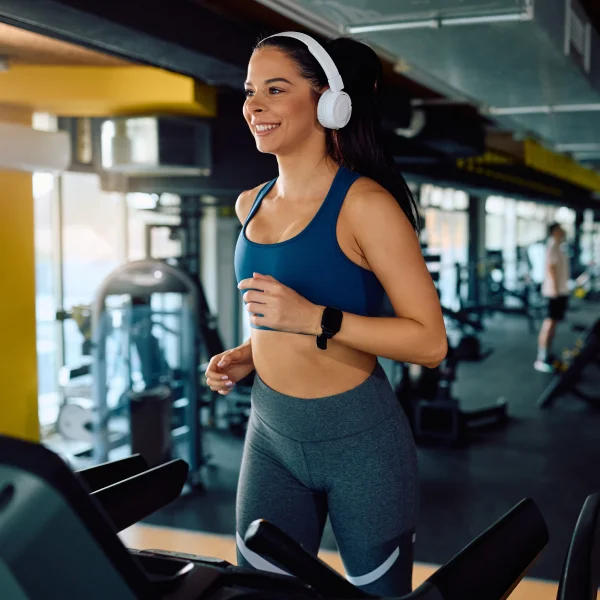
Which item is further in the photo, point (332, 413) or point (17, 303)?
point (17, 303)

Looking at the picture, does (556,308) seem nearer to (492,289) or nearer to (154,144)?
(154,144)

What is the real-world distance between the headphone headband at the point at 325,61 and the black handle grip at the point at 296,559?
0.75 meters

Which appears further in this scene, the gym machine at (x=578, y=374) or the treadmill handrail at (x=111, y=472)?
the gym machine at (x=578, y=374)

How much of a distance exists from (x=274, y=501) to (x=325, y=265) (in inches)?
17.0

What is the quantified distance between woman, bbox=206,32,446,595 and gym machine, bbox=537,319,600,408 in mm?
4798

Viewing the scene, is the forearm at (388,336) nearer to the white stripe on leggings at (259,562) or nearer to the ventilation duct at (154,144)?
the white stripe on leggings at (259,562)

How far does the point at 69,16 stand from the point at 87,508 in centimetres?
185

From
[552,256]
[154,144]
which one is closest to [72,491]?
[154,144]

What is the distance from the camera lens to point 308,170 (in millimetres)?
1334

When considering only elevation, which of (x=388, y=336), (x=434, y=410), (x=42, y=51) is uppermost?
(x=42, y=51)

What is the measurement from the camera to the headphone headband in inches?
49.6

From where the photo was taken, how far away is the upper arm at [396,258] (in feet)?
3.92

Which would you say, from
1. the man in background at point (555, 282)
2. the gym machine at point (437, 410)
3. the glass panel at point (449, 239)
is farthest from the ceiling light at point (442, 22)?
the glass panel at point (449, 239)

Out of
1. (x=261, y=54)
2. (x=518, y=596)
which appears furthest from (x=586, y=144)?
(x=261, y=54)
